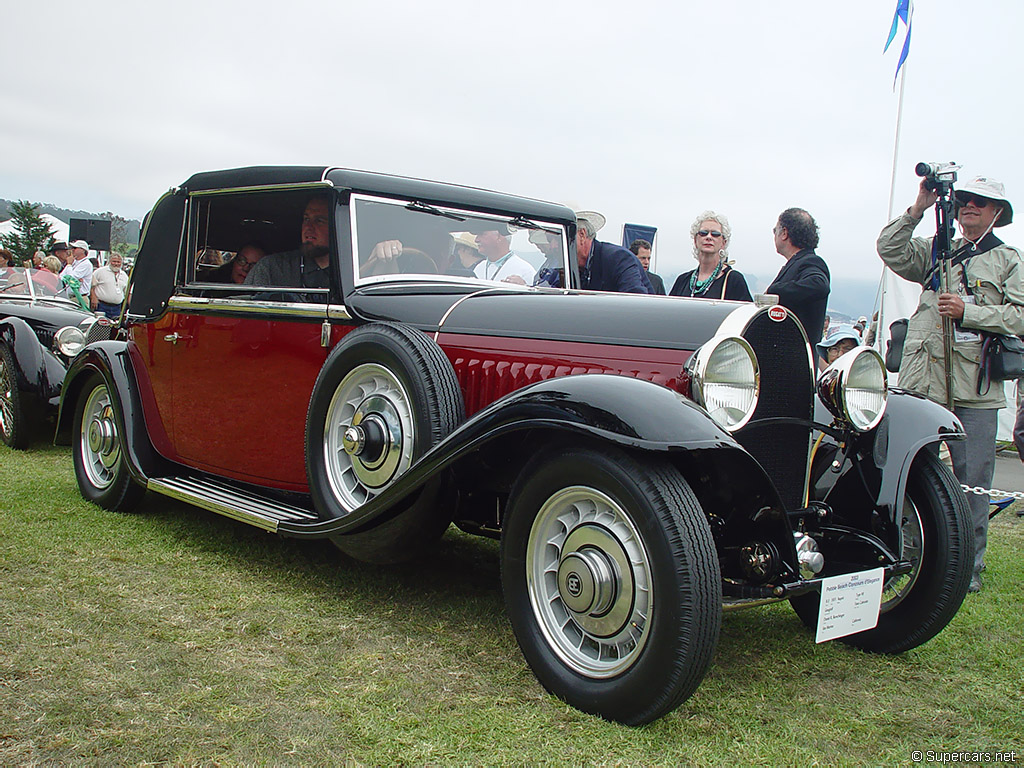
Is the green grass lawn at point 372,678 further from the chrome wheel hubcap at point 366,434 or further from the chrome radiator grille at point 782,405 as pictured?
the chrome radiator grille at point 782,405

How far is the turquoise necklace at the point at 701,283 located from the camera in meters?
5.21

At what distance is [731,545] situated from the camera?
2.66m

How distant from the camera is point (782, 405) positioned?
298 centimetres

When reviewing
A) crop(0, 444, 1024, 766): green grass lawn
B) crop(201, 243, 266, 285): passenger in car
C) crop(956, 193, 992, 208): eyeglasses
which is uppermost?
crop(956, 193, 992, 208): eyeglasses

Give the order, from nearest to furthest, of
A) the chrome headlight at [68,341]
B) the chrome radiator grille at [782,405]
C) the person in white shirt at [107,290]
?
1. the chrome radiator grille at [782,405]
2. the chrome headlight at [68,341]
3. the person in white shirt at [107,290]

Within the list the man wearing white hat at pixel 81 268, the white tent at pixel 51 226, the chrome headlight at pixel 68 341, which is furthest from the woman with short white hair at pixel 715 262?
the white tent at pixel 51 226

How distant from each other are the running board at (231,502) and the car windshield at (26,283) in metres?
5.08

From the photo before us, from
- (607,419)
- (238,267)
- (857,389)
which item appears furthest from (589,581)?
(238,267)

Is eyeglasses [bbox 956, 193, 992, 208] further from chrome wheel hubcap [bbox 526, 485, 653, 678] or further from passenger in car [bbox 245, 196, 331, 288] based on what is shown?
passenger in car [bbox 245, 196, 331, 288]

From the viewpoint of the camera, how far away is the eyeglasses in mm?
4227

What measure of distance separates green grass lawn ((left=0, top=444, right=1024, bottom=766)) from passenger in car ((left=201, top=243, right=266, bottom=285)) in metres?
1.46

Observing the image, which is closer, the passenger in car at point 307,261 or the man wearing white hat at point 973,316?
the passenger in car at point 307,261

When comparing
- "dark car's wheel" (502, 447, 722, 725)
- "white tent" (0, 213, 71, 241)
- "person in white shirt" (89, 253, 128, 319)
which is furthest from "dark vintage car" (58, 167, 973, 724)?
"white tent" (0, 213, 71, 241)

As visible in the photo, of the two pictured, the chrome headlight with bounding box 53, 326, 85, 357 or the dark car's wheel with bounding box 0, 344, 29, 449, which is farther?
the chrome headlight with bounding box 53, 326, 85, 357
